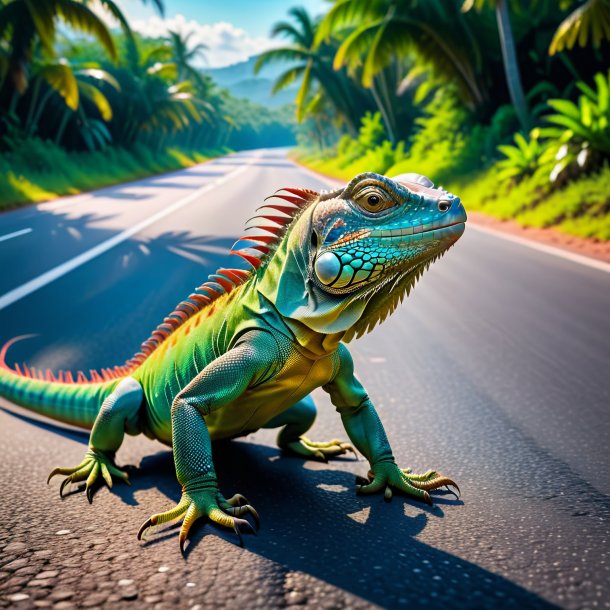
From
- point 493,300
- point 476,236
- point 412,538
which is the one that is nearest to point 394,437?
point 412,538

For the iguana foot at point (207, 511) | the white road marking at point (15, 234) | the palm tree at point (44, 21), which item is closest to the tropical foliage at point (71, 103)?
the palm tree at point (44, 21)

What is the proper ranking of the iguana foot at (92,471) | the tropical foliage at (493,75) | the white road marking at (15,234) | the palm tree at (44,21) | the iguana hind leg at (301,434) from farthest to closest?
the palm tree at (44,21) < the tropical foliage at (493,75) < the white road marking at (15,234) < the iguana hind leg at (301,434) < the iguana foot at (92,471)

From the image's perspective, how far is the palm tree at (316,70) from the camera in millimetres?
43500

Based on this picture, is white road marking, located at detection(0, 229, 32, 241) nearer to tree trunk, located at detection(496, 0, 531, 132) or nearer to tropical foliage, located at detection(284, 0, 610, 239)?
tropical foliage, located at detection(284, 0, 610, 239)

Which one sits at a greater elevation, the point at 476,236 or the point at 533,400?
the point at 533,400

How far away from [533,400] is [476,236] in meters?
10.4

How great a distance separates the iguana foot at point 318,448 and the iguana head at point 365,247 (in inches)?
40.7

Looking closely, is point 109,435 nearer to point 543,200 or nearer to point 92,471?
point 92,471

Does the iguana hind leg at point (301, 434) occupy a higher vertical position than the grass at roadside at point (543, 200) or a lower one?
higher

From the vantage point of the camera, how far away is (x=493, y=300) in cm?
819

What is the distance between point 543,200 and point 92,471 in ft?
50.8

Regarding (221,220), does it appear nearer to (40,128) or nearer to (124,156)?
(40,128)

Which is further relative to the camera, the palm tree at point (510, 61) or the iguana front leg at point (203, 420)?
the palm tree at point (510, 61)

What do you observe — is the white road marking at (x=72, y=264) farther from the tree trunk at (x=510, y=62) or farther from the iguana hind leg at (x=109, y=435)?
the tree trunk at (x=510, y=62)
